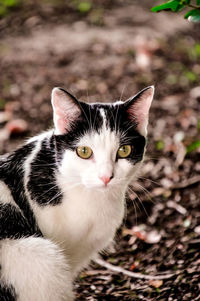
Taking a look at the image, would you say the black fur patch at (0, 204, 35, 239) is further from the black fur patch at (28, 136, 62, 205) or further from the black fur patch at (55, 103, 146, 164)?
the black fur patch at (55, 103, 146, 164)

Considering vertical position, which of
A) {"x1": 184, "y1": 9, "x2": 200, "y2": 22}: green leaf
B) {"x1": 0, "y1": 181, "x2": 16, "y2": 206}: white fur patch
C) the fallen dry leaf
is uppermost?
{"x1": 184, "y1": 9, "x2": 200, "y2": 22}: green leaf

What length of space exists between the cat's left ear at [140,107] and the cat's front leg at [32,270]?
0.94 metres

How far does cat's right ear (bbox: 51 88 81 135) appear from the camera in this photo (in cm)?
242

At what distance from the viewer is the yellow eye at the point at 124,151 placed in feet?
8.22

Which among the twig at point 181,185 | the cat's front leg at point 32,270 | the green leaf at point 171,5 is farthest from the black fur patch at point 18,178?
the twig at point 181,185

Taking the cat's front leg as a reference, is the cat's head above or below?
above

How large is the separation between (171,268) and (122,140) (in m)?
1.12

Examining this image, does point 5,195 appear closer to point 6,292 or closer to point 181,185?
point 6,292

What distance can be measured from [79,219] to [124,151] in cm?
51

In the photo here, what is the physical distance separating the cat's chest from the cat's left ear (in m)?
0.49

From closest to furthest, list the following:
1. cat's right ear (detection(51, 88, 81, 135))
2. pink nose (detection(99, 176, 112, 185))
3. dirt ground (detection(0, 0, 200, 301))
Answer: pink nose (detection(99, 176, 112, 185)), cat's right ear (detection(51, 88, 81, 135)), dirt ground (detection(0, 0, 200, 301))

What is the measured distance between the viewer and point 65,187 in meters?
2.55

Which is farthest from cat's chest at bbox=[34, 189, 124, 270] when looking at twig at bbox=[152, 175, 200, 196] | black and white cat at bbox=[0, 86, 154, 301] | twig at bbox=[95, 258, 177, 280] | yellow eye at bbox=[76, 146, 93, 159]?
twig at bbox=[152, 175, 200, 196]

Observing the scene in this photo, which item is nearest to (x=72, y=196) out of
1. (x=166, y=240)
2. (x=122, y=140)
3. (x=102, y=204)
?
(x=102, y=204)
